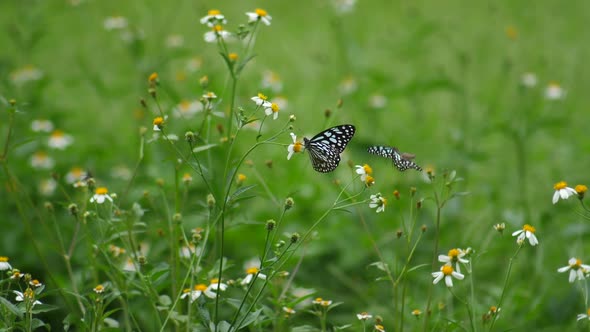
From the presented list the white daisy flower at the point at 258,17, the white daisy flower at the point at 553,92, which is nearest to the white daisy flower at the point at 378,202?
the white daisy flower at the point at 258,17

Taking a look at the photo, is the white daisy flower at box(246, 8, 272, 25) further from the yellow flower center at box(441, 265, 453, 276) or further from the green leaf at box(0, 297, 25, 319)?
the green leaf at box(0, 297, 25, 319)

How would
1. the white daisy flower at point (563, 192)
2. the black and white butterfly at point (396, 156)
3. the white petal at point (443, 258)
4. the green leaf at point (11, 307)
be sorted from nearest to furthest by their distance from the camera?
the green leaf at point (11, 307), the white petal at point (443, 258), the white daisy flower at point (563, 192), the black and white butterfly at point (396, 156)

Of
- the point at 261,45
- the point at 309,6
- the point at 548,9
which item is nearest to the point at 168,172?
the point at 261,45

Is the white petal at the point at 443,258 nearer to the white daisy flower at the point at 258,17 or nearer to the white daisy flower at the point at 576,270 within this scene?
the white daisy flower at the point at 576,270

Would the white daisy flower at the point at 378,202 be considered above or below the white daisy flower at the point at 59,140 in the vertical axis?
above

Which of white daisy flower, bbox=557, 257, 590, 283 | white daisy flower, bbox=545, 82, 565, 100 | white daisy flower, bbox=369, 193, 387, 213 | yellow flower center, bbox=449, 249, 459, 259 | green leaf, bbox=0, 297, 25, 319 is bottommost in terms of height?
green leaf, bbox=0, 297, 25, 319

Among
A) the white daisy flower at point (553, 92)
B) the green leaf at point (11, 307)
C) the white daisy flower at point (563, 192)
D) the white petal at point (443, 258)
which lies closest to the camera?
the green leaf at point (11, 307)

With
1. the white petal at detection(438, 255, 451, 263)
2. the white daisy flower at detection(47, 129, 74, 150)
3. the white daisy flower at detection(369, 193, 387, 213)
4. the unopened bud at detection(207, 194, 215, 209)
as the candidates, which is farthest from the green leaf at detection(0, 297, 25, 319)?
the white daisy flower at detection(47, 129, 74, 150)

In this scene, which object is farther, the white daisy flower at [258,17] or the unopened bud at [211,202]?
the white daisy flower at [258,17]

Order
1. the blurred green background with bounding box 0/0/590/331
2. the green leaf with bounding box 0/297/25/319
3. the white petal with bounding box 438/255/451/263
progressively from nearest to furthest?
the green leaf with bounding box 0/297/25/319 < the white petal with bounding box 438/255/451/263 < the blurred green background with bounding box 0/0/590/331
